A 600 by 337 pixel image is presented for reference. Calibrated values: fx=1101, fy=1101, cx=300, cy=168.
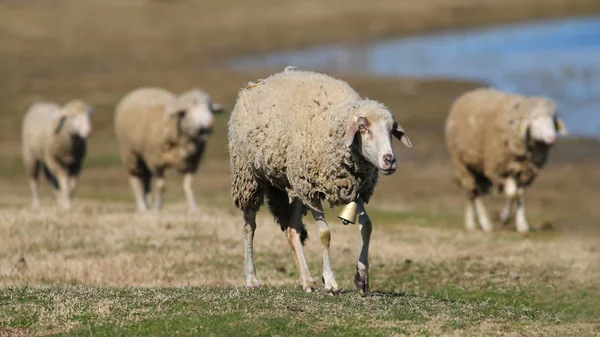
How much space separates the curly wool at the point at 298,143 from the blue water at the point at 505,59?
86.3ft

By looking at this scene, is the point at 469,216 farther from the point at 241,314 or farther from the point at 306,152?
the point at 241,314

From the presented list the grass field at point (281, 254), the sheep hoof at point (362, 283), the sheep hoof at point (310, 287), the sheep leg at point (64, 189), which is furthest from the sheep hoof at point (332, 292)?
the sheep leg at point (64, 189)

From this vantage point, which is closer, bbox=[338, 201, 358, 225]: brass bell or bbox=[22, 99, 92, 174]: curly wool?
bbox=[338, 201, 358, 225]: brass bell

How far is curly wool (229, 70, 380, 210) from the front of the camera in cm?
1220

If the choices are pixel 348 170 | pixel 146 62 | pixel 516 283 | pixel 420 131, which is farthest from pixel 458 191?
pixel 146 62

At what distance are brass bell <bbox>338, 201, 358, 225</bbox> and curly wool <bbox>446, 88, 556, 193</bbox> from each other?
1026cm

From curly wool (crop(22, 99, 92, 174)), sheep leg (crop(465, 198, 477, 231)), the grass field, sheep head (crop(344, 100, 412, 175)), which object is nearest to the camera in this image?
the grass field

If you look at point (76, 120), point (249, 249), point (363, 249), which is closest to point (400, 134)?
point (363, 249)

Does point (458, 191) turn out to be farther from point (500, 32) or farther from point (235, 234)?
point (500, 32)

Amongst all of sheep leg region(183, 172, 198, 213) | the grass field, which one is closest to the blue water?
the grass field

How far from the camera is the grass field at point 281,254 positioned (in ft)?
36.8

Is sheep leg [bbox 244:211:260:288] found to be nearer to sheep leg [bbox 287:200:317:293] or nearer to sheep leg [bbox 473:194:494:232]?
sheep leg [bbox 287:200:317:293]

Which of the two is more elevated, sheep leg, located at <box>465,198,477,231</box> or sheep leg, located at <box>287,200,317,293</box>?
sheep leg, located at <box>287,200,317,293</box>

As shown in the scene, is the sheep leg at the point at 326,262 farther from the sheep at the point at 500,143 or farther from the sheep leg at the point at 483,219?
the sheep leg at the point at 483,219
